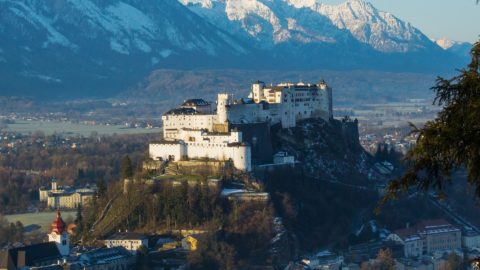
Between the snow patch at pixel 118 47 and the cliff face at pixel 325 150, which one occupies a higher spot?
the snow patch at pixel 118 47

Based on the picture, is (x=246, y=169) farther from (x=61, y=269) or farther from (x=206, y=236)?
(x=61, y=269)

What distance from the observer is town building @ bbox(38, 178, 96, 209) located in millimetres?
52966

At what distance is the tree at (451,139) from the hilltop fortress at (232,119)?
3262cm

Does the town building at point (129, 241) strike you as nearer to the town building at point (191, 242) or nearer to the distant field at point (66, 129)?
the town building at point (191, 242)

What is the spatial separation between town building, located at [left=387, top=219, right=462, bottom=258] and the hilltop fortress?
239 inches

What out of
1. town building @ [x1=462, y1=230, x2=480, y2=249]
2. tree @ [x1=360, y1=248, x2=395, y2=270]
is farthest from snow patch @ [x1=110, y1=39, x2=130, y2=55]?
tree @ [x1=360, y1=248, x2=395, y2=270]

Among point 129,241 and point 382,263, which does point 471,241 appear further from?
point 129,241

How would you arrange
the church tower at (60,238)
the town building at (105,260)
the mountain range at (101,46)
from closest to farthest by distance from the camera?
1. the town building at (105,260)
2. the church tower at (60,238)
3. the mountain range at (101,46)

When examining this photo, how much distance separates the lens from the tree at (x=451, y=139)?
7238 mm

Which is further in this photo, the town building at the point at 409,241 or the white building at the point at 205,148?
the town building at the point at 409,241

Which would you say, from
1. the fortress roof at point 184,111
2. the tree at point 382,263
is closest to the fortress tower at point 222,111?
the fortress roof at point 184,111

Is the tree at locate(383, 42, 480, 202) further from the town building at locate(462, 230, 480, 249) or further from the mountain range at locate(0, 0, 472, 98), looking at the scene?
the mountain range at locate(0, 0, 472, 98)

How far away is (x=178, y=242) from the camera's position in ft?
122

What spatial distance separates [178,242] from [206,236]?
1039 millimetres
